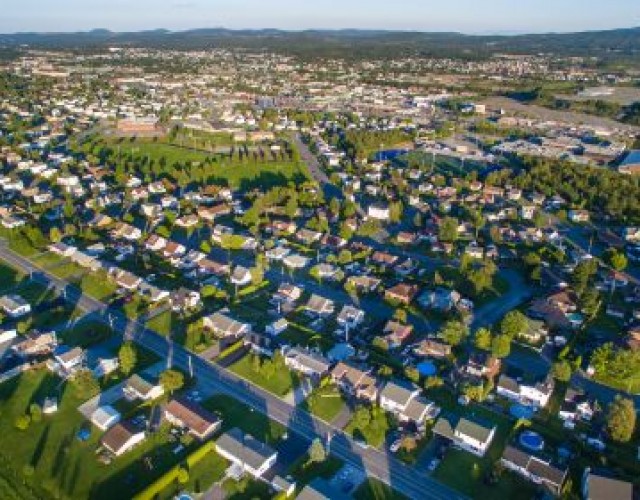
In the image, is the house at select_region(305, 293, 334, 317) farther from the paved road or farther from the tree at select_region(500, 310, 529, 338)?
the tree at select_region(500, 310, 529, 338)

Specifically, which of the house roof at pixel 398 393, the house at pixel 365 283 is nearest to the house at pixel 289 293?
the house at pixel 365 283

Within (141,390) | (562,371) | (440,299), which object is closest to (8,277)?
(141,390)

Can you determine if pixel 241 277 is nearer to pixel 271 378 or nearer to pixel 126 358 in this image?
pixel 271 378

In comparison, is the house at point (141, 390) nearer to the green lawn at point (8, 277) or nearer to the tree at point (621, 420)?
the green lawn at point (8, 277)

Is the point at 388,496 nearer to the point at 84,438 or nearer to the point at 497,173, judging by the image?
the point at 84,438

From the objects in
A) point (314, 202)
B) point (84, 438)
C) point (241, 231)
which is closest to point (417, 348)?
point (84, 438)

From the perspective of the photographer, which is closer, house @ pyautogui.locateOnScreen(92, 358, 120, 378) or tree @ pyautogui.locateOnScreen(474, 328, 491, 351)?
house @ pyautogui.locateOnScreen(92, 358, 120, 378)

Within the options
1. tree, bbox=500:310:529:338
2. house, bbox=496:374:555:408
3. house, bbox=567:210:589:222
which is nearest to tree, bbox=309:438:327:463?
house, bbox=496:374:555:408
